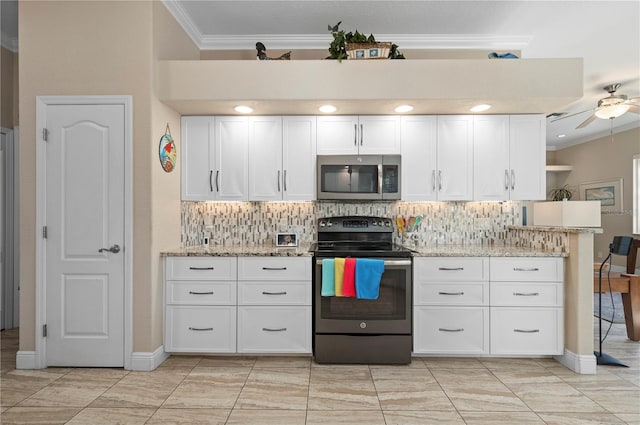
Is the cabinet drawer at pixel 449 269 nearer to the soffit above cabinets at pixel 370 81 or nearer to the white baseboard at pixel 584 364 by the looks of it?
the white baseboard at pixel 584 364

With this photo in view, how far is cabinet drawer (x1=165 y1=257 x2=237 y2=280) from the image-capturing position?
3.11 m

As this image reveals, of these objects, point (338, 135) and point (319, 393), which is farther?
point (338, 135)

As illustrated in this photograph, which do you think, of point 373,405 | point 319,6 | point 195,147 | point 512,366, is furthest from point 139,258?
point 512,366

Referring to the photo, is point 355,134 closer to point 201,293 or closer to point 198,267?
point 198,267

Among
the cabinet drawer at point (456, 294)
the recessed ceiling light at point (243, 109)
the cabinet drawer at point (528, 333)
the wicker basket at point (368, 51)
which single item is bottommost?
the cabinet drawer at point (528, 333)

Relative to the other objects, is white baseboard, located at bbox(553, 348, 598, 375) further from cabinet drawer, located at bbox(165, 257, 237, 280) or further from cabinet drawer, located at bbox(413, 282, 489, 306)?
cabinet drawer, located at bbox(165, 257, 237, 280)

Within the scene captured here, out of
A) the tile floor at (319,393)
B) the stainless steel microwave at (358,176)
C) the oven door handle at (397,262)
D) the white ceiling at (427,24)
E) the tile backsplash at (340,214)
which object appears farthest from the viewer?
the tile backsplash at (340,214)

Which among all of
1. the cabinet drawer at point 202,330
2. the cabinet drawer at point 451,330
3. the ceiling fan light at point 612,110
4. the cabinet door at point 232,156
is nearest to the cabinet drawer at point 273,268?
the cabinet drawer at point 202,330

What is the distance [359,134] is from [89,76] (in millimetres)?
2185

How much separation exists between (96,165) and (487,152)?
322cm

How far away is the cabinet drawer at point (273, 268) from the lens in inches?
122

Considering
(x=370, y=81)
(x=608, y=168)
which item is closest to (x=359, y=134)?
(x=370, y=81)

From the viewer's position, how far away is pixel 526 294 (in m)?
3.06

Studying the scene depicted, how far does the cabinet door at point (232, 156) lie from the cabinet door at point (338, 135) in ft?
2.20
